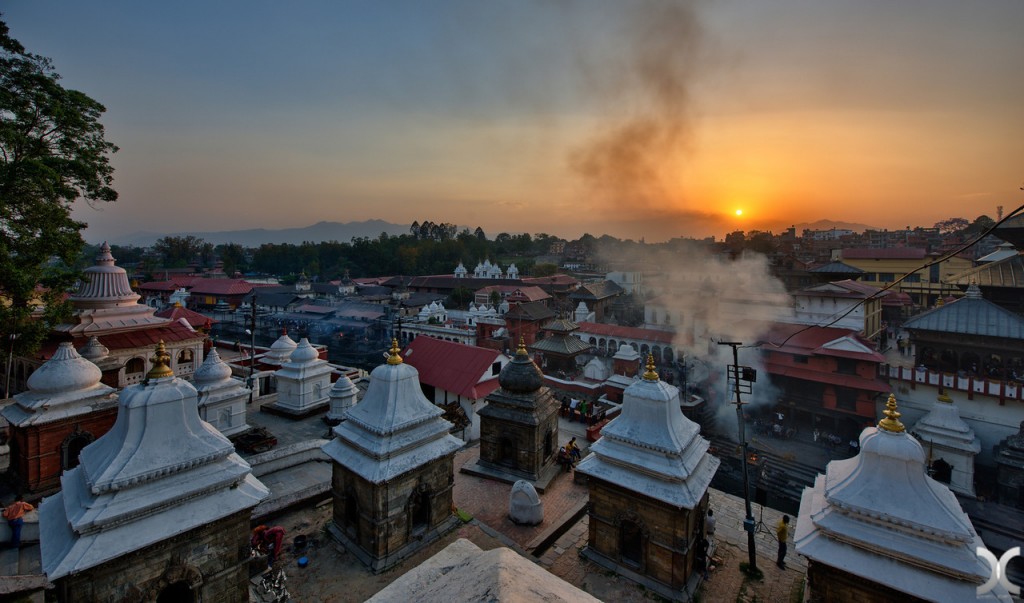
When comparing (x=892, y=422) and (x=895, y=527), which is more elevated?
(x=892, y=422)

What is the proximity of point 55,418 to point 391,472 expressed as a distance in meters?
9.37

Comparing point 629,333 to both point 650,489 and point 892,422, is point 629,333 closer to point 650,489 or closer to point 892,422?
point 650,489

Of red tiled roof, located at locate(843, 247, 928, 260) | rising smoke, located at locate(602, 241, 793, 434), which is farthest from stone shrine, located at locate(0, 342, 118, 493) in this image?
red tiled roof, located at locate(843, 247, 928, 260)

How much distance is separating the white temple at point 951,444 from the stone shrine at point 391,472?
20011 mm

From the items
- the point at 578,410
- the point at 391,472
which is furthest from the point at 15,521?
the point at 578,410

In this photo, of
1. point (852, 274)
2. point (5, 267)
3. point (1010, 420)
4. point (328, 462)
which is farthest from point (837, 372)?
point (5, 267)

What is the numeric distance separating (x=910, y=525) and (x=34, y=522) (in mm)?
17274

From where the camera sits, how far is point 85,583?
616 cm

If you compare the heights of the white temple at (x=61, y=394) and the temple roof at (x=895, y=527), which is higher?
the white temple at (x=61, y=394)

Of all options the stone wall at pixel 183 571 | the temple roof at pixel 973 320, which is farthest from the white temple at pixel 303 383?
the temple roof at pixel 973 320

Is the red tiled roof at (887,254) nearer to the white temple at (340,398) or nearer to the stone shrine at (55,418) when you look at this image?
the white temple at (340,398)

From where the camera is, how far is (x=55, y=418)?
36.5 feet

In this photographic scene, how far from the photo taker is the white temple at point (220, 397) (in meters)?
15.7

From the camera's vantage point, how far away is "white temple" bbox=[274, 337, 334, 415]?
18859 mm
